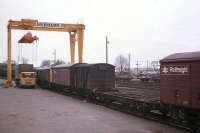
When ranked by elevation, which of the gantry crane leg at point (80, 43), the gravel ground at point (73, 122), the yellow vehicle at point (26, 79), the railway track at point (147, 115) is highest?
the gantry crane leg at point (80, 43)

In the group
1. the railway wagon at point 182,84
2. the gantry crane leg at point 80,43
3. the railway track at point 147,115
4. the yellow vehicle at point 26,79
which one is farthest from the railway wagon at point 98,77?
the yellow vehicle at point 26,79

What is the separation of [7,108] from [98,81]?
6.72 metres

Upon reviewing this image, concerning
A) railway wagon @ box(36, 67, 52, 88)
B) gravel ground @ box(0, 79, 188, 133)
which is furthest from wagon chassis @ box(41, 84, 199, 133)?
railway wagon @ box(36, 67, 52, 88)

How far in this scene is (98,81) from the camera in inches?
929

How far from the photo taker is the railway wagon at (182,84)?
11.5 meters

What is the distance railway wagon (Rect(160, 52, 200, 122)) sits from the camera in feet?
37.6

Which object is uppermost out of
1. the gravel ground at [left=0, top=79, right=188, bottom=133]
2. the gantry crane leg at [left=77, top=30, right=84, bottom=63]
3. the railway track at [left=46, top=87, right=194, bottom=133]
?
the gantry crane leg at [left=77, top=30, right=84, bottom=63]

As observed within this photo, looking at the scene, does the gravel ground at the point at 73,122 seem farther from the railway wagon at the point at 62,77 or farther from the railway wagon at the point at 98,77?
the railway wagon at the point at 62,77

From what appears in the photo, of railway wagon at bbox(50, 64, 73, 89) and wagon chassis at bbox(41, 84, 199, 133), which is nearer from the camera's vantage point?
wagon chassis at bbox(41, 84, 199, 133)

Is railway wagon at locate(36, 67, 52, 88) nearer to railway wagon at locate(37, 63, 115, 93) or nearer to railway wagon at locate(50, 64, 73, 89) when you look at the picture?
railway wagon at locate(50, 64, 73, 89)

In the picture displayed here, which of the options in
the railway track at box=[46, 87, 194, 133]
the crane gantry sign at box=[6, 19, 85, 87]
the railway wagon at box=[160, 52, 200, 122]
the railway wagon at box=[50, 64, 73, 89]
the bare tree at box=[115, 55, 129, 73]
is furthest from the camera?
the bare tree at box=[115, 55, 129, 73]

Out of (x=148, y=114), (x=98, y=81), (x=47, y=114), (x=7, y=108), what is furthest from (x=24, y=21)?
(x=148, y=114)

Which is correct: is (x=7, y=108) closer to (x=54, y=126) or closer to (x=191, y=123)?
(x=54, y=126)

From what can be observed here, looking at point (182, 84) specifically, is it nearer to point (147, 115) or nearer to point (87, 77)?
point (147, 115)
